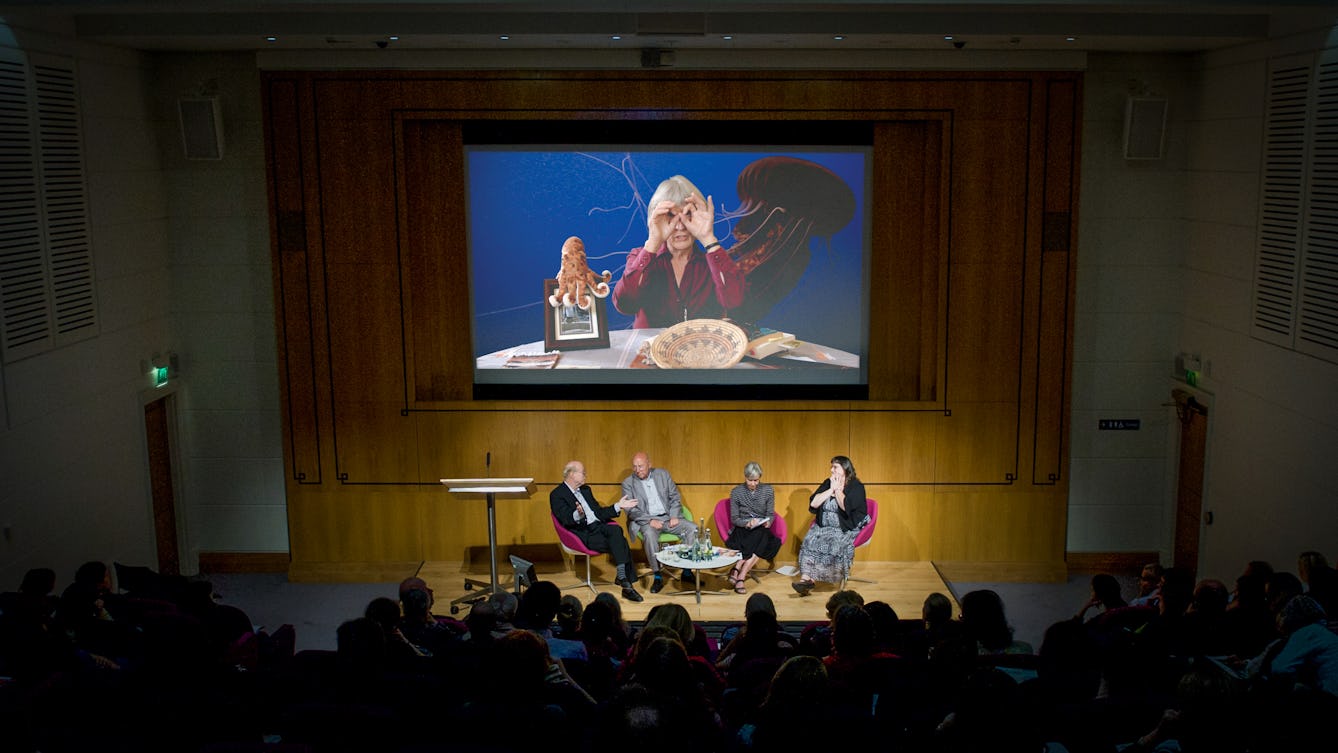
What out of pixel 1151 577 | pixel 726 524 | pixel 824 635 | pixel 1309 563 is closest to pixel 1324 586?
pixel 1309 563

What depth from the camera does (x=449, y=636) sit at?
5.73 meters

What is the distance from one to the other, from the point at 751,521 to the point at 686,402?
1.05 meters

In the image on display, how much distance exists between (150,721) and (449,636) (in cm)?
167

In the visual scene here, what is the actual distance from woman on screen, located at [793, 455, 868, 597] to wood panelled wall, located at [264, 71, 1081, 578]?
0.54 meters

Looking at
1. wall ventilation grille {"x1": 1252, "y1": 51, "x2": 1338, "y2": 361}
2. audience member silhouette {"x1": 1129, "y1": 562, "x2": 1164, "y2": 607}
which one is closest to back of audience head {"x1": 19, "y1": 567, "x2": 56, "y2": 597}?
audience member silhouette {"x1": 1129, "y1": 562, "x2": 1164, "y2": 607}

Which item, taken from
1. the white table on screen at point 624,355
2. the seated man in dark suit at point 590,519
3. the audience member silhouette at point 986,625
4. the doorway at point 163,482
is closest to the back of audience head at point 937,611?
the audience member silhouette at point 986,625

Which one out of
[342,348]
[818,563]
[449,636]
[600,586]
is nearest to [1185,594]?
[818,563]

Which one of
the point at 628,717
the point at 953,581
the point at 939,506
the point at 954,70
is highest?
the point at 954,70

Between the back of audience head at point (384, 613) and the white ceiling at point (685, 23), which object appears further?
the white ceiling at point (685, 23)

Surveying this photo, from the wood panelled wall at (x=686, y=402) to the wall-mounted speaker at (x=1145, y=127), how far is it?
1.29ft

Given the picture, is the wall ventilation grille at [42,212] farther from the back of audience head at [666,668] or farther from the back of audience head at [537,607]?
the back of audience head at [666,668]

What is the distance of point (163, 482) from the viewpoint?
9.12 metres

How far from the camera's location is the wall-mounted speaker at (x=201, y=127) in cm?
859

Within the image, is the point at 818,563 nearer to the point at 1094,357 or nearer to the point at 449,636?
the point at 1094,357
